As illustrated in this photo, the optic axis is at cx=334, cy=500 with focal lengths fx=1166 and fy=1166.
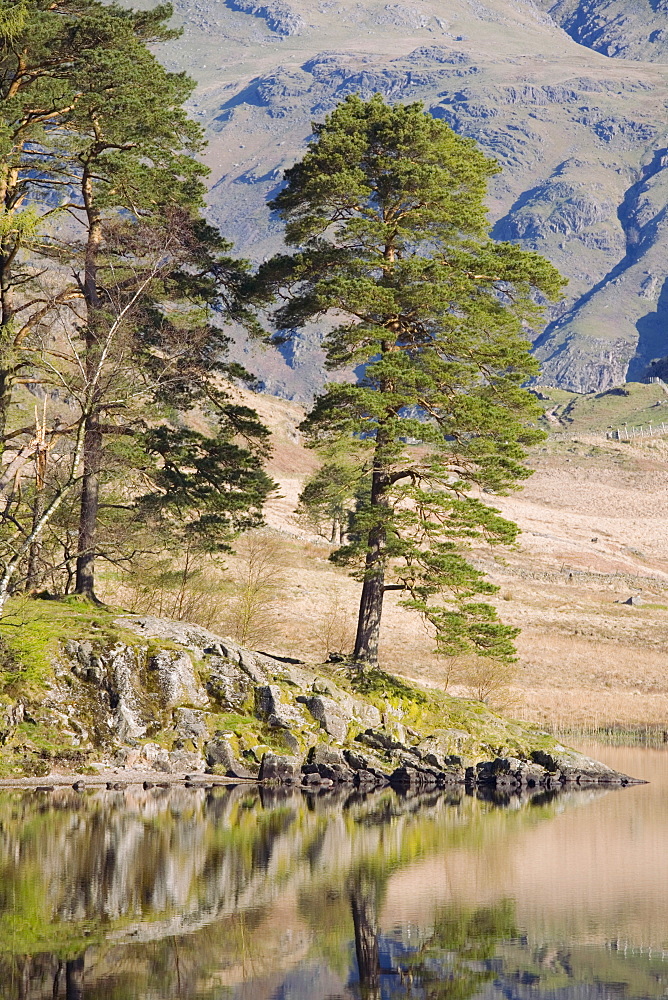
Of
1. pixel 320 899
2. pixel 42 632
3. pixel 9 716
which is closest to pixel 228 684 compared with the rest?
pixel 42 632

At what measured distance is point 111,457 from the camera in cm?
3119

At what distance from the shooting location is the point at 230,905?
16953mm

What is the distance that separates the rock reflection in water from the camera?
44.8 feet

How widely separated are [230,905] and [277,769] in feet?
39.3

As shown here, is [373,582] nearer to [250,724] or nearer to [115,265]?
[250,724]

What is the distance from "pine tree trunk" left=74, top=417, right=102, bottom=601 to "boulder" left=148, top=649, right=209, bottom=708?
3370 millimetres

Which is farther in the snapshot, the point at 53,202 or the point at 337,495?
the point at 53,202

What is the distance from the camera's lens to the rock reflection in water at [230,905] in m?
13.6

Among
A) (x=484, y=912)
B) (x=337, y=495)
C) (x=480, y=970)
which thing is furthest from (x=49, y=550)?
(x=480, y=970)

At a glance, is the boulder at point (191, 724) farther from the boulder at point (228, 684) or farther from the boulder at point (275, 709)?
the boulder at point (275, 709)

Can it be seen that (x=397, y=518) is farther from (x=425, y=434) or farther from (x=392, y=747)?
(x=392, y=747)

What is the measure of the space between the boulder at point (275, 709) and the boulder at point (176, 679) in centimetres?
147

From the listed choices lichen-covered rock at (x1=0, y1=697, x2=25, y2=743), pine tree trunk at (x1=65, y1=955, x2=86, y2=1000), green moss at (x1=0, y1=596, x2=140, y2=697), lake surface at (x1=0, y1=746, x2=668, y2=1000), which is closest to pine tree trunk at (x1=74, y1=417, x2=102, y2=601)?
green moss at (x1=0, y1=596, x2=140, y2=697)

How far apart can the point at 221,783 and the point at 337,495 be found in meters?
8.11
